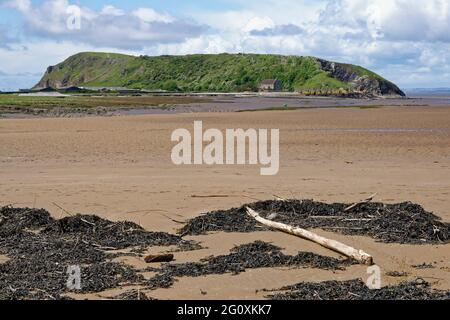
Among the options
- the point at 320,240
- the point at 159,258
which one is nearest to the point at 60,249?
the point at 159,258

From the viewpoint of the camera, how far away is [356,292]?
8102mm

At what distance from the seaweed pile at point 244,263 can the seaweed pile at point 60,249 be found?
0.55 m

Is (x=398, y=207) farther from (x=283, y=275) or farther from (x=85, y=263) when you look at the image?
(x=85, y=263)

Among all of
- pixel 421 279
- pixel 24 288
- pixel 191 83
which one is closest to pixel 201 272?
pixel 24 288

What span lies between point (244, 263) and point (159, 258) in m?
1.32

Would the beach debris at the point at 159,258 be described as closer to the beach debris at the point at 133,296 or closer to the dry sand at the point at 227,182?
the dry sand at the point at 227,182

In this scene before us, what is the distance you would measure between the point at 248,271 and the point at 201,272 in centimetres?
69

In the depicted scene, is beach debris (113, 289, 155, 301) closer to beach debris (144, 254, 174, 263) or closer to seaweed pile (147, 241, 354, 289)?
seaweed pile (147, 241, 354, 289)

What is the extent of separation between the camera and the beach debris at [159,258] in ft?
32.0

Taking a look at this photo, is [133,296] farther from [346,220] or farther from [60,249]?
[346,220]
